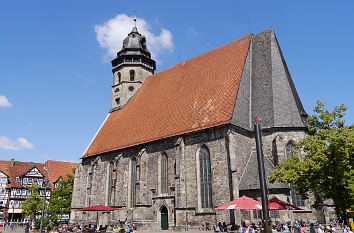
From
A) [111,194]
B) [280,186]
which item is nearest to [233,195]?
[280,186]

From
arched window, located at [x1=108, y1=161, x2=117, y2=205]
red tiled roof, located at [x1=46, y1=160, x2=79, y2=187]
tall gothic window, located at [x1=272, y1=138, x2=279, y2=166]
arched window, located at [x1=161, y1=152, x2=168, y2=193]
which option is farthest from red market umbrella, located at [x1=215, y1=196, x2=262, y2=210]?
red tiled roof, located at [x1=46, y1=160, x2=79, y2=187]

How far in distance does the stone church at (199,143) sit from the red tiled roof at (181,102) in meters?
0.11

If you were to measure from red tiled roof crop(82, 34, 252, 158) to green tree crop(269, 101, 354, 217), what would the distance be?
20.8 feet

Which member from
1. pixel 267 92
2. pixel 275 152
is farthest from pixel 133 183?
pixel 267 92

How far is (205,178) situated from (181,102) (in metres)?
7.69

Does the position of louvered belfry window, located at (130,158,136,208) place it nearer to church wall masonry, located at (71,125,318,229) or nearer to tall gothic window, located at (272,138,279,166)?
church wall masonry, located at (71,125,318,229)

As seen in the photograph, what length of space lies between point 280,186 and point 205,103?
844 cm

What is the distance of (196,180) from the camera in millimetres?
20281

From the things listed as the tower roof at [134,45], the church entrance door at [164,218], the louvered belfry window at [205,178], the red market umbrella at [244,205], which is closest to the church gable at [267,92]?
the louvered belfry window at [205,178]

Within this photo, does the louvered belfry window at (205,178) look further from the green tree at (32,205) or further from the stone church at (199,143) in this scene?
the green tree at (32,205)

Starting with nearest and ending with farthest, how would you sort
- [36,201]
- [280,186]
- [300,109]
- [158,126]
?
[280,186]
[300,109]
[158,126]
[36,201]

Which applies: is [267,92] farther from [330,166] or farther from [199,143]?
[330,166]

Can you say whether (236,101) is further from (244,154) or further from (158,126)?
(158,126)

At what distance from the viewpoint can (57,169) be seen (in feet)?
150
